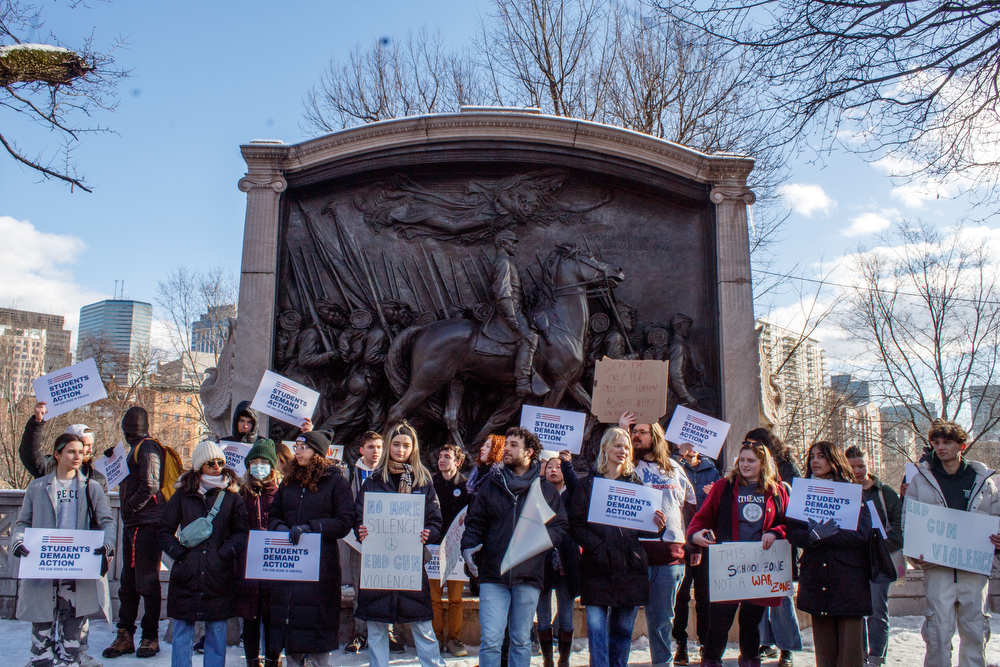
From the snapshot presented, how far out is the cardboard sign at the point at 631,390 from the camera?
8.75m

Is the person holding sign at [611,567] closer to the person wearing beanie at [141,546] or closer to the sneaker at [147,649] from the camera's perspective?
the person wearing beanie at [141,546]

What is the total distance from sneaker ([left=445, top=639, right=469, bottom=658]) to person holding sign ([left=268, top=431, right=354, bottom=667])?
4.93 feet

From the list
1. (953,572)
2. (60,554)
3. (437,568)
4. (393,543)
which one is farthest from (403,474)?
(953,572)

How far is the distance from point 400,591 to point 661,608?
1.82m

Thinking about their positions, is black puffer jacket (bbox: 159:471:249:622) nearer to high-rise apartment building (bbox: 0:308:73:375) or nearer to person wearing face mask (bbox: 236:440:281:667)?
person wearing face mask (bbox: 236:440:281:667)

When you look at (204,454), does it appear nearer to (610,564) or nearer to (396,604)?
(396,604)

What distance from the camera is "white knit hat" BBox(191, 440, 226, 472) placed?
17.9ft

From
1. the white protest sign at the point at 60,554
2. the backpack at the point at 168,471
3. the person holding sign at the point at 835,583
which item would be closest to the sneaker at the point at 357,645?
the backpack at the point at 168,471

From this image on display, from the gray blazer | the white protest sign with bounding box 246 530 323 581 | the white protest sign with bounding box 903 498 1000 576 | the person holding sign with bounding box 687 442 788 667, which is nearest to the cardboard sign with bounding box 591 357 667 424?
the person holding sign with bounding box 687 442 788 667

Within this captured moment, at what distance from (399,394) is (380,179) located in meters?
3.01

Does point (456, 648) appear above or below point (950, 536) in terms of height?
below

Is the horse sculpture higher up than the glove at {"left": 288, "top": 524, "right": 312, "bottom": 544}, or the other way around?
the horse sculpture

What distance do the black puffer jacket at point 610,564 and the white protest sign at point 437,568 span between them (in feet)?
3.51

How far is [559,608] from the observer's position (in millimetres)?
5859
